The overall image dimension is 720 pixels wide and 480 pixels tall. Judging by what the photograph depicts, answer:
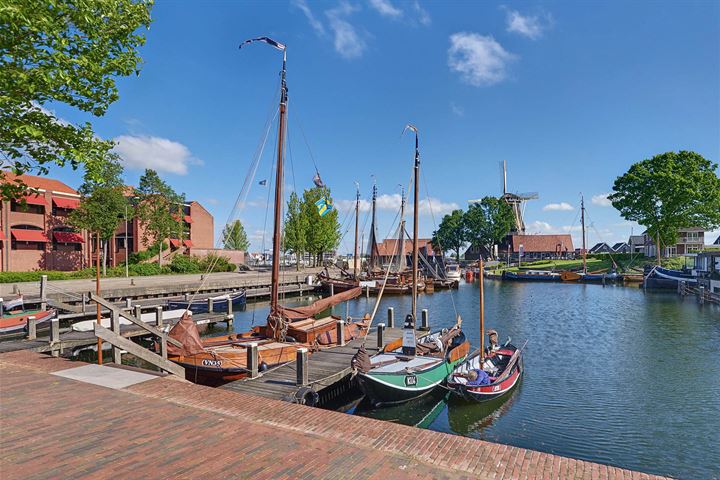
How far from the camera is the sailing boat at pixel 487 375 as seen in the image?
14.2 m

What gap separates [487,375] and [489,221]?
95289 mm

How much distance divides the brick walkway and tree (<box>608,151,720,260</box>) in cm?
7314

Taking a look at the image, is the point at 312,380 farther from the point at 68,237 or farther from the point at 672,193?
the point at 672,193

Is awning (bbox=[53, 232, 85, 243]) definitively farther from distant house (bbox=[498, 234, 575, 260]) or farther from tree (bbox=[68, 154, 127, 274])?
distant house (bbox=[498, 234, 575, 260])

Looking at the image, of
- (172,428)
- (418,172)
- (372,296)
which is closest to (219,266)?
(372,296)

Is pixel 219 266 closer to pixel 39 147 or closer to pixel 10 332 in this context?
pixel 10 332

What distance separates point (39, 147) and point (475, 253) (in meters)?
112

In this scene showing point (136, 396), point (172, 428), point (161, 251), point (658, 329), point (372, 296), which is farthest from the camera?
point (161, 251)

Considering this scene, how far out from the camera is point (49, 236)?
51.4 meters

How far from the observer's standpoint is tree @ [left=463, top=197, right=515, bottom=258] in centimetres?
10481

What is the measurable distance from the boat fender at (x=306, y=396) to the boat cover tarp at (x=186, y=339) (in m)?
4.67

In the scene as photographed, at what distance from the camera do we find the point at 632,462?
1091 cm

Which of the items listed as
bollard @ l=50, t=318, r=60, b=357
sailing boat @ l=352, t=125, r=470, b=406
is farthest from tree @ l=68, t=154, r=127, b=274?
sailing boat @ l=352, t=125, r=470, b=406

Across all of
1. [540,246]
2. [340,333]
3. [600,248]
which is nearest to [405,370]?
[340,333]
